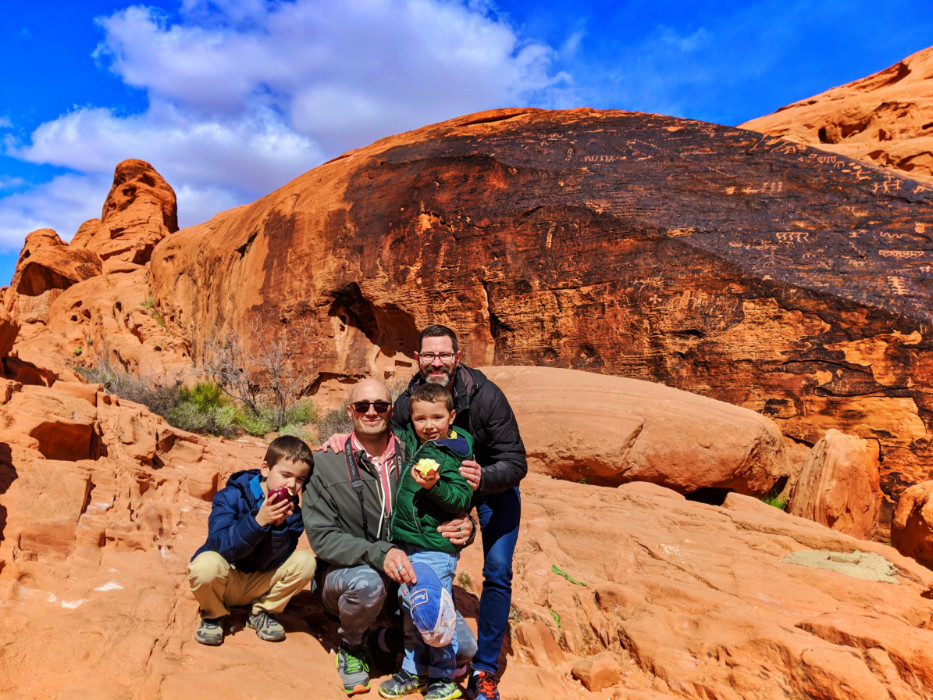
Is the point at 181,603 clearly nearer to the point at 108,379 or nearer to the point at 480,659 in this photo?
the point at 480,659

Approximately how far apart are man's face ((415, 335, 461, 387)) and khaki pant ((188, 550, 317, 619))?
116cm

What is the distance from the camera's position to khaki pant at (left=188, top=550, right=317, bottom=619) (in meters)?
2.99

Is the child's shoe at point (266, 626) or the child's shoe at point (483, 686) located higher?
the child's shoe at point (266, 626)

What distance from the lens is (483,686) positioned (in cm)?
294

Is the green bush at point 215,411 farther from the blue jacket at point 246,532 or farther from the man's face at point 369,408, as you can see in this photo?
the man's face at point 369,408

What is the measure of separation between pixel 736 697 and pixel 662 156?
8.20 m

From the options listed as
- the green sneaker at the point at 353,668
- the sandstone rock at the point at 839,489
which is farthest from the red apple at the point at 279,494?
the sandstone rock at the point at 839,489

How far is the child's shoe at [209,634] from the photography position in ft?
9.81

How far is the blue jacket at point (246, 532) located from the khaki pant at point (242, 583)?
46 mm

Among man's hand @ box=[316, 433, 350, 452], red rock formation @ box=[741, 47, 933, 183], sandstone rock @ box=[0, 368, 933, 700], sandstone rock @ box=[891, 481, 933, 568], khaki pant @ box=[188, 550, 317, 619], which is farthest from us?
red rock formation @ box=[741, 47, 933, 183]

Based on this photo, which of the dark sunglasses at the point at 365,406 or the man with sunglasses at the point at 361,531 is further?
the dark sunglasses at the point at 365,406

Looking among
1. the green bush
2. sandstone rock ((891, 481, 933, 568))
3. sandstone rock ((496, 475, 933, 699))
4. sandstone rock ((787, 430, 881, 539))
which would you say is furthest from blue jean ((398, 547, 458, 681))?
the green bush

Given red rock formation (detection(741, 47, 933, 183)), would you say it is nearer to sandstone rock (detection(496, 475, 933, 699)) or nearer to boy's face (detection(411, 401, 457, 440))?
sandstone rock (detection(496, 475, 933, 699))

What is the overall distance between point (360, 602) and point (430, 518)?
1.65 ft
